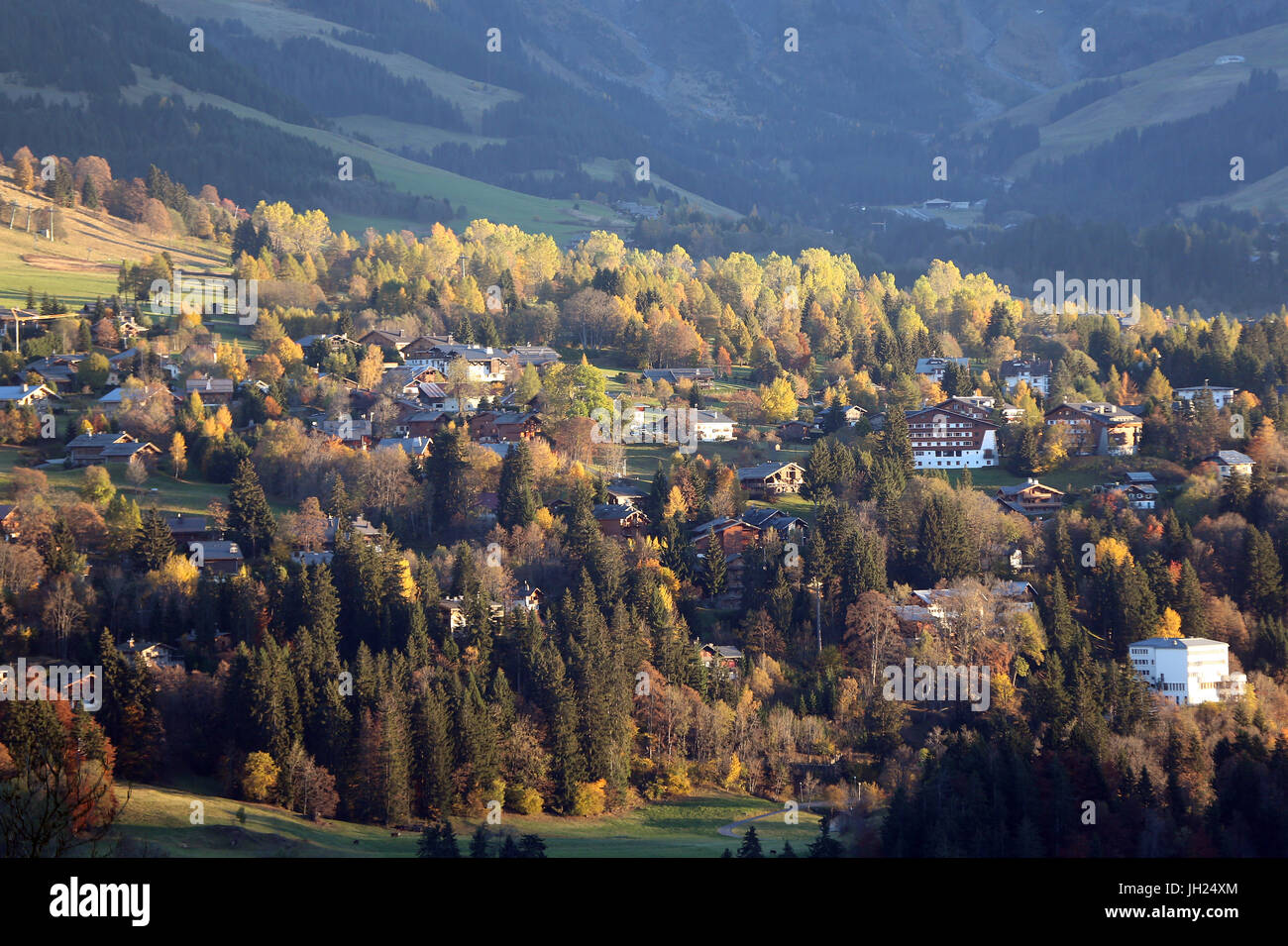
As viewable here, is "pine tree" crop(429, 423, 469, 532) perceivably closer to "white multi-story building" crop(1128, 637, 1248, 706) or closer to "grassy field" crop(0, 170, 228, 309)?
"white multi-story building" crop(1128, 637, 1248, 706)

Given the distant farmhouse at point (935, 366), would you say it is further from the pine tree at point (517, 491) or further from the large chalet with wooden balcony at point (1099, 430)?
the pine tree at point (517, 491)

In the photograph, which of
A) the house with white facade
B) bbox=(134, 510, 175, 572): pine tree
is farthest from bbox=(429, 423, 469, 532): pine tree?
the house with white facade

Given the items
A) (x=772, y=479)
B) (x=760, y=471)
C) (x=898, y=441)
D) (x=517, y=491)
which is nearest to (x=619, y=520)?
(x=517, y=491)

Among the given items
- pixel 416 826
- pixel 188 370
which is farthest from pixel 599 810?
pixel 188 370

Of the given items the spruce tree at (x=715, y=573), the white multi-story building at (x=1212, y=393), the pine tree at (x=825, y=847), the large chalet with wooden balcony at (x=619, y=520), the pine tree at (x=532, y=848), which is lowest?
the pine tree at (x=825, y=847)

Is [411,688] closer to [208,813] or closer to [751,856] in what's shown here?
[208,813]

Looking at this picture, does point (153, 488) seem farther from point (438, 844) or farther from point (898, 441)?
point (898, 441)

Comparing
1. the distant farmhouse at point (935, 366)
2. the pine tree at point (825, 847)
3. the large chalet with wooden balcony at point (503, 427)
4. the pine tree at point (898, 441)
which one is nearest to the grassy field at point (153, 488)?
the large chalet with wooden balcony at point (503, 427)
